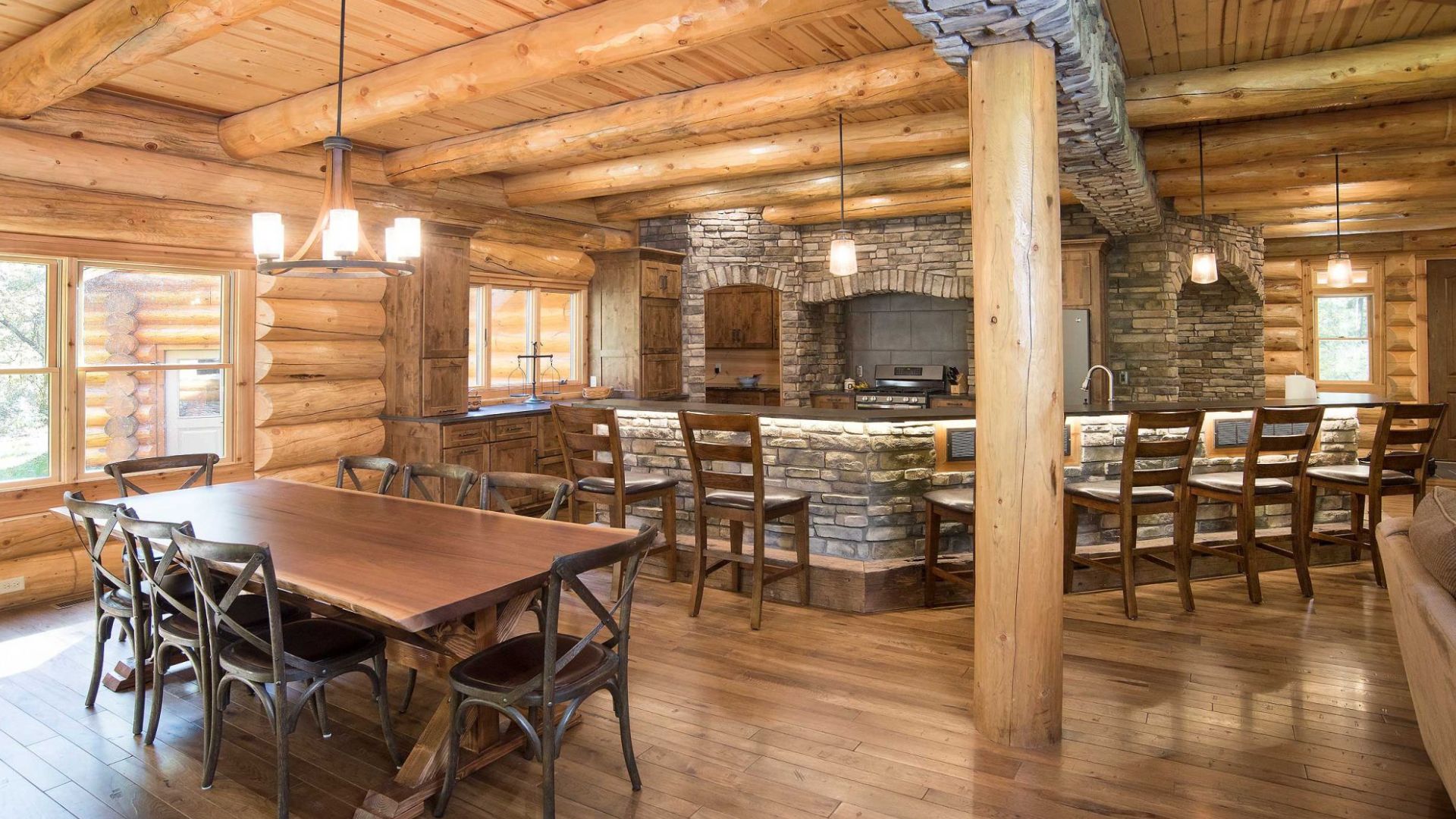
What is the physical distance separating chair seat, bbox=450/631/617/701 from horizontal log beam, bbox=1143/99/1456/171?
16.8 ft

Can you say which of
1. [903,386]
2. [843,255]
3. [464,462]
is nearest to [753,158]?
[843,255]

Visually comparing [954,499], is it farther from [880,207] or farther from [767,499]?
[880,207]

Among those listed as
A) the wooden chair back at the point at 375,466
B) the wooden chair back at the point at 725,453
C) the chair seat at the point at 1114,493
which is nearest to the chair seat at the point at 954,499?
the chair seat at the point at 1114,493

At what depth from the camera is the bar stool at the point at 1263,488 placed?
4609mm

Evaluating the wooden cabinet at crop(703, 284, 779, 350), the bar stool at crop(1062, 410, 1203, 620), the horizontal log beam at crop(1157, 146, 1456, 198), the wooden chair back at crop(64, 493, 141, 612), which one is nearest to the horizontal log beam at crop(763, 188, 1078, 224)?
the horizontal log beam at crop(1157, 146, 1456, 198)

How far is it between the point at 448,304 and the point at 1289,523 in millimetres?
6035

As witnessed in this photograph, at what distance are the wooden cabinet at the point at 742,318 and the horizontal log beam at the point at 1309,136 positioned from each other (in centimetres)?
447

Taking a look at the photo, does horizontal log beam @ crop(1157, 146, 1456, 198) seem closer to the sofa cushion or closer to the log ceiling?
the log ceiling

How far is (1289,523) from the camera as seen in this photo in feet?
18.4

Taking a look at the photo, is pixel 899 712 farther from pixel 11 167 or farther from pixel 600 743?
pixel 11 167

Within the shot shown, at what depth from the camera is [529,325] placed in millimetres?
8047

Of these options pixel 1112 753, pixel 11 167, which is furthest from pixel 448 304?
pixel 1112 753

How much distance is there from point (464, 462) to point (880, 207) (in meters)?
4.32

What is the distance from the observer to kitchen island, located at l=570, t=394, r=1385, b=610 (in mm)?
4602
